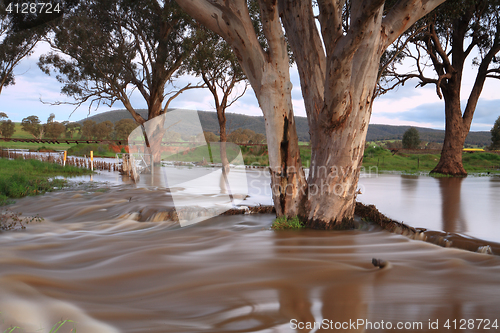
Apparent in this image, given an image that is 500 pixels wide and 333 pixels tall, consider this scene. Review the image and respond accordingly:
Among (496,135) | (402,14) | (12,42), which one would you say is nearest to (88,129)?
(12,42)

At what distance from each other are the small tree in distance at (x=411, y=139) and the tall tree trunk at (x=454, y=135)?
27.1 m

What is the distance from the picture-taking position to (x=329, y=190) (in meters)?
4.64

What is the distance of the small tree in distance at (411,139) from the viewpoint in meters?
40.2

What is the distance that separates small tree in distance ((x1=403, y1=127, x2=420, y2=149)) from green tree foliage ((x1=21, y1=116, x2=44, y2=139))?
62245mm

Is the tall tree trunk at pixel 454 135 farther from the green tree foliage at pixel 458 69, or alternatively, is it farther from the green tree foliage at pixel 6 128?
the green tree foliage at pixel 6 128

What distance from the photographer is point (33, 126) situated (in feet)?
201

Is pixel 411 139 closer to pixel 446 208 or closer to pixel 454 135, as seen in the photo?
pixel 454 135

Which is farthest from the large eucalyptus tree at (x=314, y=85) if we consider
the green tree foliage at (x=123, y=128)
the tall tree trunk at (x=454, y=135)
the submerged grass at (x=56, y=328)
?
the green tree foliage at (x=123, y=128)

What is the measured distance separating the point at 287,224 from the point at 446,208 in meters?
3.74

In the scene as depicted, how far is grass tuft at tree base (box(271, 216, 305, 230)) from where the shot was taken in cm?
498

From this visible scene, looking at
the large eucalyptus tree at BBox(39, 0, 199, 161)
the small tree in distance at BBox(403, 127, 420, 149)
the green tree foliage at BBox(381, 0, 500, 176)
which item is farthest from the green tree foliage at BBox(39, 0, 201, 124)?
the small tree in distance at BBox(403, 127, 420, 149)

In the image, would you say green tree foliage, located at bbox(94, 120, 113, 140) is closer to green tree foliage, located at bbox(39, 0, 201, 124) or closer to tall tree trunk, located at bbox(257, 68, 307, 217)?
green tree foliage, located at bbox(39, 0, 201, 124)

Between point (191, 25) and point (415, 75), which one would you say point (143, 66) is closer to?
point (191, 25)

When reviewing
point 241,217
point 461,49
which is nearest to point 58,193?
point 241,217
